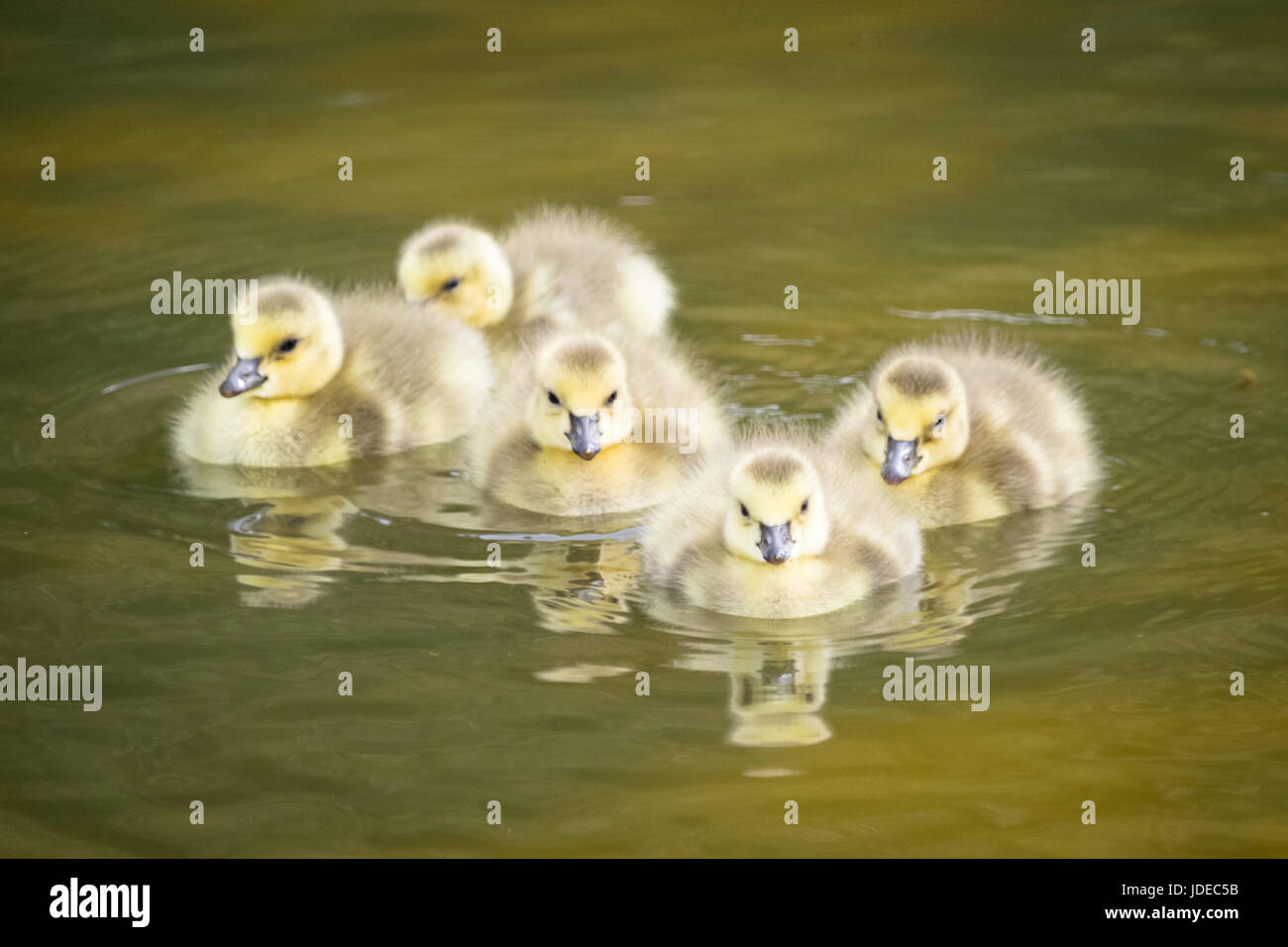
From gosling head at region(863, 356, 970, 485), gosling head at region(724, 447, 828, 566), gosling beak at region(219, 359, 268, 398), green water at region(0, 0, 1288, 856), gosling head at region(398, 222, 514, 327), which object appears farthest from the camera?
gosling head at region(398, 222, 514, 327)

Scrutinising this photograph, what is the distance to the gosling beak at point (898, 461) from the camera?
Result: 15.5ft

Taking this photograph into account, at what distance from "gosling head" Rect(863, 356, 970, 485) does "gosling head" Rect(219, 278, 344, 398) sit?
1596mm

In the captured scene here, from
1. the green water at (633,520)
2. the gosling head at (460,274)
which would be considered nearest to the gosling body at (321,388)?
the green water at (633,520)

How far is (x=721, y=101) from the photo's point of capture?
9.02 meters

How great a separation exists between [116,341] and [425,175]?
2.13 meters

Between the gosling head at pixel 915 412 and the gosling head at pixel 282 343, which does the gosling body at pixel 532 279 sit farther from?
the gosling head at pixel 915 412

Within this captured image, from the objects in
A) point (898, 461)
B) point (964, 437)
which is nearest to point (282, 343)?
point (898, 461)

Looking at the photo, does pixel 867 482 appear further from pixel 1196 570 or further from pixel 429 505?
pixel 429 505

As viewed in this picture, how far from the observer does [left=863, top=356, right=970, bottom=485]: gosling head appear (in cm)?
470

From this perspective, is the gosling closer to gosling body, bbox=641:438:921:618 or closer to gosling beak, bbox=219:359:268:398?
gosling body, bbox=641:438:921:618

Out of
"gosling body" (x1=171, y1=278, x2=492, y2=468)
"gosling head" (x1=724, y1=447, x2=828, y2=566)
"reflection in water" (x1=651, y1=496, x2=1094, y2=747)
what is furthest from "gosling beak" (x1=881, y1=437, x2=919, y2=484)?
"gosling body" (x1=171, y1=278, x2=492, y2=468)

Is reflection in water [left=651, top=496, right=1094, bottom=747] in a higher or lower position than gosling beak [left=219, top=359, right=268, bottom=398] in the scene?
lower

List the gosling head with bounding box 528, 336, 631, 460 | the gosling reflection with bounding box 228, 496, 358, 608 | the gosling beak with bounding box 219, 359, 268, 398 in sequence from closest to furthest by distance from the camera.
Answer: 1. the gosling reflection with bounding box 228, 496, 358, 608
2. the gosling head with bounding box 528, 336, 631, 460
3. the gosling beak with bounding box 219, 359, 268, 398

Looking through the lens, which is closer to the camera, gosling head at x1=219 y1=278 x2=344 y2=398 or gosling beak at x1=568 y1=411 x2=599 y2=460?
gosling beak at x1=568 y1=411 x2=599 y2=460
